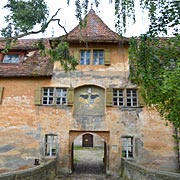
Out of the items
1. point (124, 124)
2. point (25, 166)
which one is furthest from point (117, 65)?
point (25, 166)

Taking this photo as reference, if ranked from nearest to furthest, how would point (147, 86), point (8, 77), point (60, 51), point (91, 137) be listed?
point (147, 86) < point (60, 51) < point (8, 77) < point (91, 137)

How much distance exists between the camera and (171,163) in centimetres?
1238

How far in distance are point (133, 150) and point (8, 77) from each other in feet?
25.7

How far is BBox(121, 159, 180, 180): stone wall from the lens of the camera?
285 inches

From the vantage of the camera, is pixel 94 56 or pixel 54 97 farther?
pixel 94 56

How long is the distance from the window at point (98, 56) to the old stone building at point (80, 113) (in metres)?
0.06

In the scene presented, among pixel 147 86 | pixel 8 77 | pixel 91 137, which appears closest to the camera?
pixel 147 86

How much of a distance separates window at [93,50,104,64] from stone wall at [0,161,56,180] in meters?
6.29

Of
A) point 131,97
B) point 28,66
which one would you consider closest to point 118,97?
point 131,97

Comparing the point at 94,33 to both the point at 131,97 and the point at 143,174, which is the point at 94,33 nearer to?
the point at 131,97

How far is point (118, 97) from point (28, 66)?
18.0 feet

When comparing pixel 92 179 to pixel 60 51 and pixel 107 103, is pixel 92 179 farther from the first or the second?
pixel 60 51

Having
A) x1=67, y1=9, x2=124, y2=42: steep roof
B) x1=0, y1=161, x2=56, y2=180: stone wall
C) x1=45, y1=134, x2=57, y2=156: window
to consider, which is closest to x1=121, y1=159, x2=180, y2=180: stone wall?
x1=0, y1=161, x2=56, y2=180: stone wall

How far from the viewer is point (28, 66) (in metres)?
14.2
